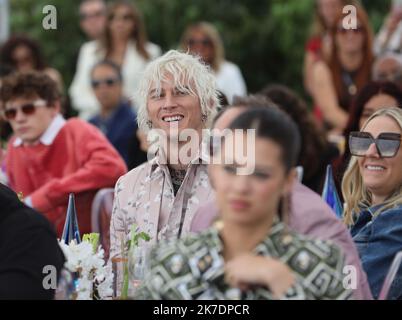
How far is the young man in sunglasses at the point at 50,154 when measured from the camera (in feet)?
21.8

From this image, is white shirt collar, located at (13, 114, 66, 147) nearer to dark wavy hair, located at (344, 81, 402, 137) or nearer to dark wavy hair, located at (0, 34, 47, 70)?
dark wavy hair, located at (344, 81, 402, 137)

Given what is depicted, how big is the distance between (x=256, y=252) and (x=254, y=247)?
1.1 inches

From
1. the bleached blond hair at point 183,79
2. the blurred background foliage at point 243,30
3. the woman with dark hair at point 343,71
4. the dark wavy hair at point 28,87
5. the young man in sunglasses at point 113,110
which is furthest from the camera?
the blurred background foliage at point 243,30

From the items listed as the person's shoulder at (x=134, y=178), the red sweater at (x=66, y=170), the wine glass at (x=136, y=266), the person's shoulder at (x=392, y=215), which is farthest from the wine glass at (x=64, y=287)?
the red sweater at (x=66, y=170)

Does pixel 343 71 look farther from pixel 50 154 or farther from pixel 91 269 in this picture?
pixel 91 269

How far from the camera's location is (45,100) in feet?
22.8

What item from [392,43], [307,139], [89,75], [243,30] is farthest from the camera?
→ [243,30]

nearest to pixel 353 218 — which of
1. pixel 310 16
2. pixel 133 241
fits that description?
pixel 133 241

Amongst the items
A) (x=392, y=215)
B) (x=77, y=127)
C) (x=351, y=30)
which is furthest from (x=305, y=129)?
(x=392, y=215)

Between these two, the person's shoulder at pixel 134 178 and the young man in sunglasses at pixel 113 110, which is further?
the young man in sunglasses at pixel 113 110

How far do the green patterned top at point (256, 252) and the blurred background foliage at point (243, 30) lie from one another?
29.9 feet

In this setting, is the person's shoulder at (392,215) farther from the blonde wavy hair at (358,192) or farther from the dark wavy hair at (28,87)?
the dark wavy hair at (28,87)

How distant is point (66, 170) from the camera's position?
6902 millimetres

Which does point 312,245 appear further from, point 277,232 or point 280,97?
point 280,97
